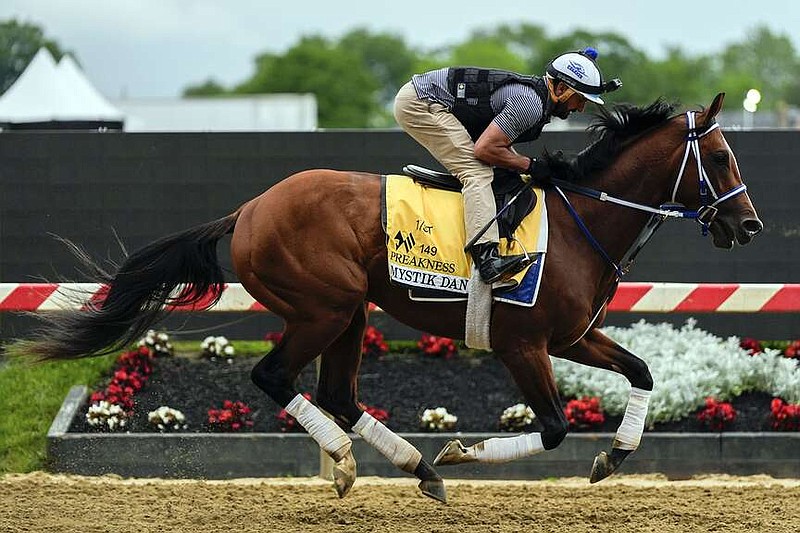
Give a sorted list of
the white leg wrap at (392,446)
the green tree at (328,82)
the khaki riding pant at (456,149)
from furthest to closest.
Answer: the green tree at (328,82) < the white leg wrap at (392,446) < the khaki riding pant at (456,149)

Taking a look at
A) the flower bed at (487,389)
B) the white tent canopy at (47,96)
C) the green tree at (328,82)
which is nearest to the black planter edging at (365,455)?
the flower bed at (487,389)

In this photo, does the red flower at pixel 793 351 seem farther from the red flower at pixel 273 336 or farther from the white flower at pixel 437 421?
the red flower at pixel 273 336

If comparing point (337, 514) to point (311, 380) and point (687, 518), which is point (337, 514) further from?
point (311, 380)

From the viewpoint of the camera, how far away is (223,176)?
9.23 meters

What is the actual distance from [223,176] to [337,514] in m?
3.75

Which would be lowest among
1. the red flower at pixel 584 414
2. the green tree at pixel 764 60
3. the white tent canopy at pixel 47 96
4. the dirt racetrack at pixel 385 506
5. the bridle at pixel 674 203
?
the dirt racetrack at pixel 385 506

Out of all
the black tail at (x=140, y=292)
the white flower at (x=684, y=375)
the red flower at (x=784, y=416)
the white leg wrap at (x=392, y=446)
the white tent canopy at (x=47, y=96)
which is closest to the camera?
the white leg wrap at (x=392, y=446)

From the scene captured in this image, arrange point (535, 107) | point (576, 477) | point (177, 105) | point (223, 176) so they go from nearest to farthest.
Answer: point (535, 107)
point (576, 477)
point (223, 176)
point (177, 105)

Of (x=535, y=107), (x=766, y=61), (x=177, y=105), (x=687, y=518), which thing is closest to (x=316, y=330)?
(x=535, y=107)

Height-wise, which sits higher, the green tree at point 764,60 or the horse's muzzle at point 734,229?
the green tree at point 764,60

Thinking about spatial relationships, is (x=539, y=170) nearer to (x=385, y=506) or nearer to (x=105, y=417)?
(x=385, y=506)

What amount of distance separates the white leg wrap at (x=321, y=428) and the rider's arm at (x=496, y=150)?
5.04ft

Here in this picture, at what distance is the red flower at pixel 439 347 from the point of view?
901 cm

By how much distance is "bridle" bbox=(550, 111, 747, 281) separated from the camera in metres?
5.84
